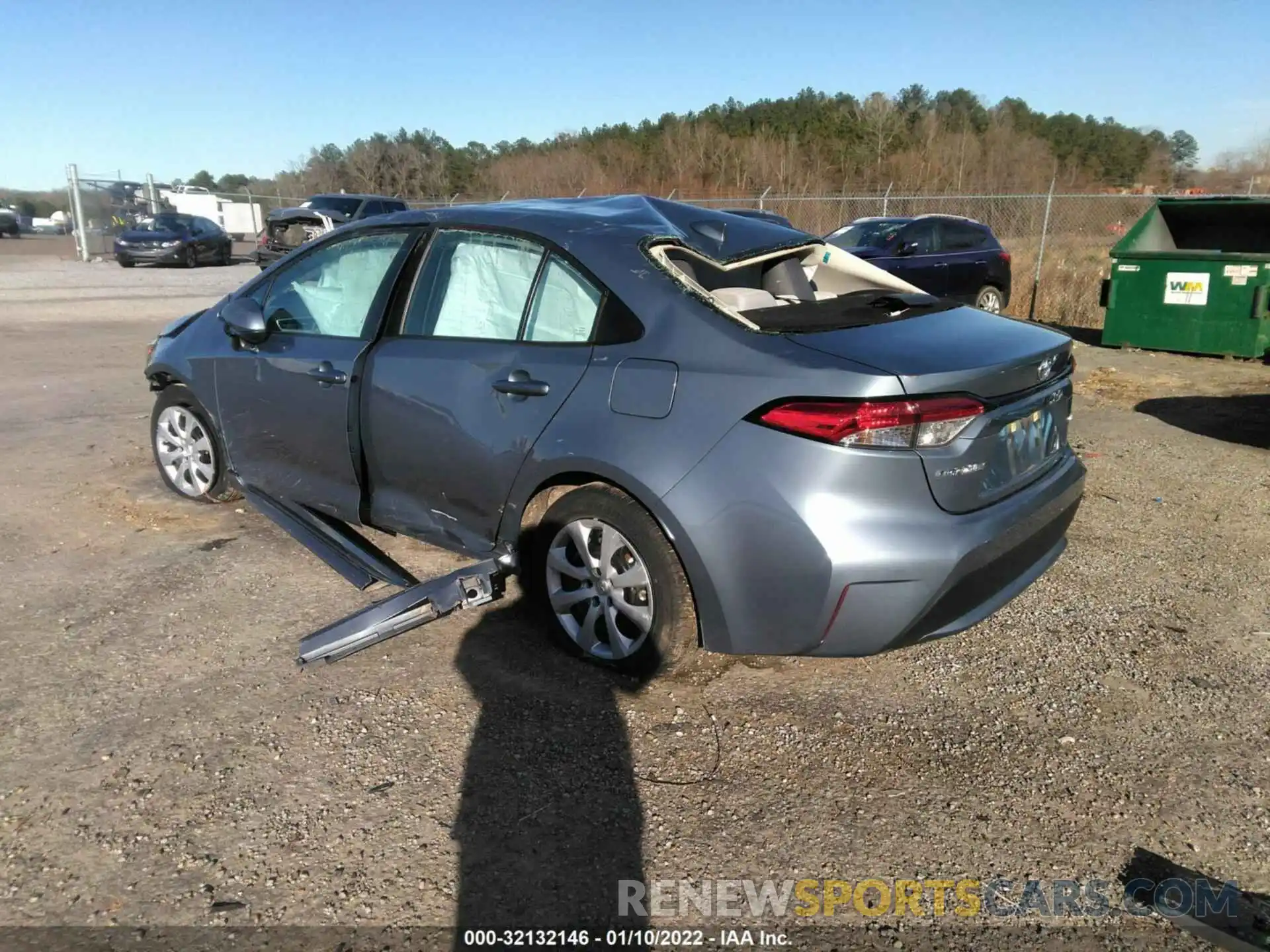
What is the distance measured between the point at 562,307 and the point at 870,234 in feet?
35.0

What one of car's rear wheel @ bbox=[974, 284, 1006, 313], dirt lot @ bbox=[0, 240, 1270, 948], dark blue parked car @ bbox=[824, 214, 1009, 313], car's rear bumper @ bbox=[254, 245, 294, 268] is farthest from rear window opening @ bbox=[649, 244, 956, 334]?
car's rear bumper @ bbox=[254, 245, 294, 268]

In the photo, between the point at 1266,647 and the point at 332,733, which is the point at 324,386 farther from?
the point at 1266,647

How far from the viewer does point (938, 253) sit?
505 inches

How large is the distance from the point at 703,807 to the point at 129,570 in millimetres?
3145

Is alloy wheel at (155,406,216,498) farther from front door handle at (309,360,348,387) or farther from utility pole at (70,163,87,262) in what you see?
utility pole at (70,163,87,262)

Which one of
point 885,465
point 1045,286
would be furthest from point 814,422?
point 1045,286

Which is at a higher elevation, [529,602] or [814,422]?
[814,422]

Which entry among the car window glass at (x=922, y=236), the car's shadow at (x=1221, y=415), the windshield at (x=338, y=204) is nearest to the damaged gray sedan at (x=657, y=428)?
the car's shadow at (x=1221, y=415)

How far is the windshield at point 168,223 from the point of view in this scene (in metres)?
24.9

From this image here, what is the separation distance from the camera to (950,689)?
3.40 m

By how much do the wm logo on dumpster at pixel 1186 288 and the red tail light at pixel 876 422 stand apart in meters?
10.2

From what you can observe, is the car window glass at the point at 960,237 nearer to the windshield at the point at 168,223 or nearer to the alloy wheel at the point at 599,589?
A: the alloy wheel at the point at 599,589

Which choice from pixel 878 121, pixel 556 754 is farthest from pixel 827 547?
pixel 878 121

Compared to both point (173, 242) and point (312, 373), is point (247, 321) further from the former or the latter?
point (173, 242)
